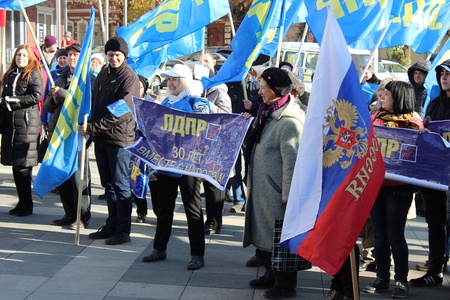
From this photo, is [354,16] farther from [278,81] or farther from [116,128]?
[116,128]

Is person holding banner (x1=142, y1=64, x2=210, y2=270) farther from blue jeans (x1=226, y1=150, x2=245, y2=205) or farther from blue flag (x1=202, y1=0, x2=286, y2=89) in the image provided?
blue jeans (x1=226, y1=150, x2=245, y2=205)

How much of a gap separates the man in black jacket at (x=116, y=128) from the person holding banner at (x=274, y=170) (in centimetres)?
177

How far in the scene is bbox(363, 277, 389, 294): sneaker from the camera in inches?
238

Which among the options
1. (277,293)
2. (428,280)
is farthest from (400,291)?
(277,293)

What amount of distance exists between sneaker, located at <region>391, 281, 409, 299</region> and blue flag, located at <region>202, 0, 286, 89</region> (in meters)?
2.55

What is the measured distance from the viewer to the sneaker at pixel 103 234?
761 cm

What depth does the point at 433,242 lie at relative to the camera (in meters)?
6.35

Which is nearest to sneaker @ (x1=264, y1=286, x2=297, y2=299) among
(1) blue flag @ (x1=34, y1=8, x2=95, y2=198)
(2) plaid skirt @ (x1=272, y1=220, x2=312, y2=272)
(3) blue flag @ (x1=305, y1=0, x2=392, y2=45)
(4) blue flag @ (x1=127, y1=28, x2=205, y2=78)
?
(2) plaid skirt @ (x1=272, y1=220, x2=312, y2=272)

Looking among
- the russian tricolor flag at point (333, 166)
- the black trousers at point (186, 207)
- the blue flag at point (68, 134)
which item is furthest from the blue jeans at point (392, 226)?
the blue flag at point (68, 134)

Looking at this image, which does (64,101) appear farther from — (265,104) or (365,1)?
(365,1)

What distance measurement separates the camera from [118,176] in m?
7.35

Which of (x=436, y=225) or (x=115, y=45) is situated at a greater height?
(x=115, y=45)

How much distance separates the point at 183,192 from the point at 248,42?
5.97 feet

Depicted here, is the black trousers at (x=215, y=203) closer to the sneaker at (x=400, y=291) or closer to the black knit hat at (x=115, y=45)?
the black knit hat at (x=115, y=45)
